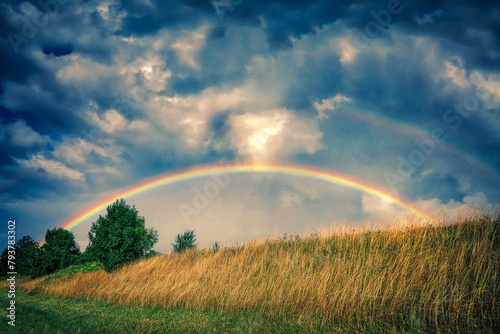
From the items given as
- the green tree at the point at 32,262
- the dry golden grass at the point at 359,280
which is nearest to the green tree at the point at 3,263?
the green tree at the point at 32,262

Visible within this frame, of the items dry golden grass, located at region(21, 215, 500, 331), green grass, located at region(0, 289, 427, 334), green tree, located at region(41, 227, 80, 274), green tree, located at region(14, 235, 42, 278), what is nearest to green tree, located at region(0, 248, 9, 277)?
green tree, located at region(14, 235, 42, 278)

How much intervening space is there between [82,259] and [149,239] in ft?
64.9

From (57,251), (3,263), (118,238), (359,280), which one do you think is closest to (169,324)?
(359,280)

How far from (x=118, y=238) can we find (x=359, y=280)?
1738 cm

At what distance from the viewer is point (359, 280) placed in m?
8.51

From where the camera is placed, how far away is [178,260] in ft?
55.4

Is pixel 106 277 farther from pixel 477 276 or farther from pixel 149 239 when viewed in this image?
pixel 477 276

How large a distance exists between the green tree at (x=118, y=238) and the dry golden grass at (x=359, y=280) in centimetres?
565

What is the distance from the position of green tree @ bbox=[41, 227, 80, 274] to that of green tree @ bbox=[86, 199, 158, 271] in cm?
1994

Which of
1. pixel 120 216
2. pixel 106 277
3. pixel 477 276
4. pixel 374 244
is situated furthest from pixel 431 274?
pixel 120 216

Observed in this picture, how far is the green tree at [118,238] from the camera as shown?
20.7 metres

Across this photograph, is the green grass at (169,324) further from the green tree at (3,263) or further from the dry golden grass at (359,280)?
the green tree at (3,263)

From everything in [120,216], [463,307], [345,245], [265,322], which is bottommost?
[265,322]

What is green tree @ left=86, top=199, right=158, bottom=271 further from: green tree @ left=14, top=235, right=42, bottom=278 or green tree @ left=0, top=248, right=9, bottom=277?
green tree @ left=0, top=248, right=9, bottom=277
